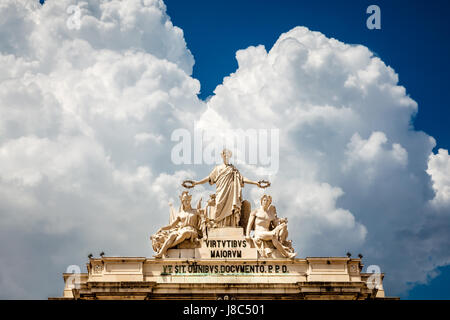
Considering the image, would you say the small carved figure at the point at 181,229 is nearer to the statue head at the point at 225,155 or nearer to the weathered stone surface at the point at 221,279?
the weathered stone surface at the point at 221,279

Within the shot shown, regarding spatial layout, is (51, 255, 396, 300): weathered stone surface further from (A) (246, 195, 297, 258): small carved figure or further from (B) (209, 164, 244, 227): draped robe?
(B) (209, 164, 244, 227): draped robe

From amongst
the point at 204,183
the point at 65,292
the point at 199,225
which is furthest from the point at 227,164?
the point at 65,292

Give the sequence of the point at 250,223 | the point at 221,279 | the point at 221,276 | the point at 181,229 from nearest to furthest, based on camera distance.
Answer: the point at 221,279, the point at 221,276, the point at 181,229, the point at 250,223

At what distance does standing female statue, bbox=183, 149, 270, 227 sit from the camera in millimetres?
38250

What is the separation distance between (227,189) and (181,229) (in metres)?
4.40

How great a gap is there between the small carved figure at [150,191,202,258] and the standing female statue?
4.81 feet

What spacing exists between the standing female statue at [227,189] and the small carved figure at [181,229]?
147cm

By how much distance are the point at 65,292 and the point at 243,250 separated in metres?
11.0

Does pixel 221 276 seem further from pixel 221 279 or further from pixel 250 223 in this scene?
pixel 250 223

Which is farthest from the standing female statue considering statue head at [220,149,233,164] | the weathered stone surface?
the weathered stone surface

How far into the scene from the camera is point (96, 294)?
3356cm

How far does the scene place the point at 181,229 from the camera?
121 ft

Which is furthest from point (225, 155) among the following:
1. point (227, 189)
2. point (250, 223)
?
point (250, 223)
